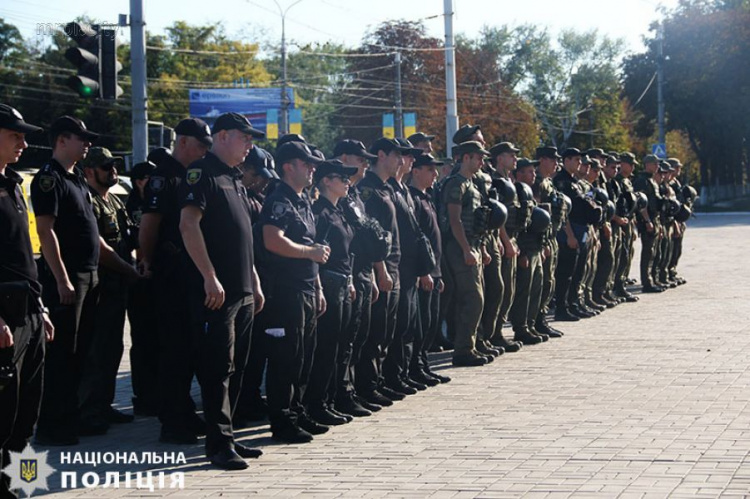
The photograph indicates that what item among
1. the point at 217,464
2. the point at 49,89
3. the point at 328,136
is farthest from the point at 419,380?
the point at 328,136

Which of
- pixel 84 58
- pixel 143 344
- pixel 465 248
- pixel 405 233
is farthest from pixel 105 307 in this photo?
pixel 84 58

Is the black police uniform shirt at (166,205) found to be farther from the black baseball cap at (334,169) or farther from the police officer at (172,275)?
the black baseball cap at (334,169)

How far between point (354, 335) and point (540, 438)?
1.74 meters

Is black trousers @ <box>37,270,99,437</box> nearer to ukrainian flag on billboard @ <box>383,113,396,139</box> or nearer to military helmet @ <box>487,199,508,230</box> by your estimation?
military helmet @ <box>487,199,508,230</box>

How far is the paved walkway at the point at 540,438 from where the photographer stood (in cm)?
626

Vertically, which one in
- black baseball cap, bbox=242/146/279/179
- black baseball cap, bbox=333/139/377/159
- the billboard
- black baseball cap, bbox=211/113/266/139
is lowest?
black baseball cap, bbox=242/146/279/179

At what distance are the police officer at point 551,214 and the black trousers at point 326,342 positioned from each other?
17.7 feet

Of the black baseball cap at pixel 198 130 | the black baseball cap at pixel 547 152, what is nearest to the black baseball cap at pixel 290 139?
the black baseball cap at pixel 198 130

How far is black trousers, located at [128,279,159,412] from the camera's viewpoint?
8.94 metres

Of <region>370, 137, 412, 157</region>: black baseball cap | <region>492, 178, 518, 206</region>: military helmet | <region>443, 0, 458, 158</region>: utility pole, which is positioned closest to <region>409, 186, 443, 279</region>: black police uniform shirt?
<region>370, 137, 412, 157</region>: black baseball cap

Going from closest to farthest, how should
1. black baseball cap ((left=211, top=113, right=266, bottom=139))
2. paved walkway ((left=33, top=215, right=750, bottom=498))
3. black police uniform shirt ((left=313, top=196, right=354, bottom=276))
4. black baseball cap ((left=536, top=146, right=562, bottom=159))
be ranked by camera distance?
paved walkway ((left=33, top=215, right=750, bottom=498))
black baseball cap ((left=211, top=113, right=266, bottom=139))
black police uniform shirt ((left=313, top=196, right=354, bottom=276))
black baseball cap ((left=536, top=146, right=562, bottom=159))

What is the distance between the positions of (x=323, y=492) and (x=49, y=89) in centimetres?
6724

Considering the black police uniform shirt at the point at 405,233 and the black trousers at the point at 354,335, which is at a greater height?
the black police uniform shirt at the point at 405,233

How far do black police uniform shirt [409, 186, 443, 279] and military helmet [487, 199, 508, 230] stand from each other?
114 centimetres
